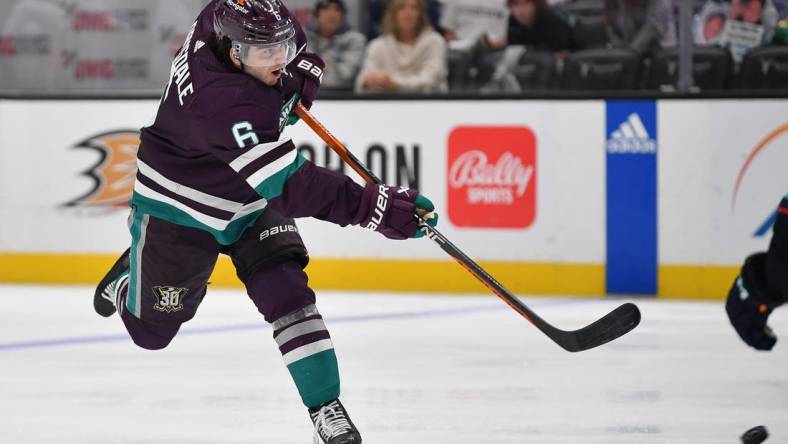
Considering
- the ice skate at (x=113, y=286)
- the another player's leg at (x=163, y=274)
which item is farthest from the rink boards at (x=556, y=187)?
the another player's leg at (x=163, y=274)

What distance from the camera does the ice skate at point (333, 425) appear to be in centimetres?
269

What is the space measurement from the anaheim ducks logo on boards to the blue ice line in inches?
55.5

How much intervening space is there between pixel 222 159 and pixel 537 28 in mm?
3521

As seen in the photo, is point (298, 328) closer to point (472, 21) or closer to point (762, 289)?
point (762, 289)

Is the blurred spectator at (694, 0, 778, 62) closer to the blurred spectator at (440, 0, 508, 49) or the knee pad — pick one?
the blurred spectator at (440, 0, 508, 49)

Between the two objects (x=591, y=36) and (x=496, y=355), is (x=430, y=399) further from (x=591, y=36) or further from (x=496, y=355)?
(x=591, y=36)

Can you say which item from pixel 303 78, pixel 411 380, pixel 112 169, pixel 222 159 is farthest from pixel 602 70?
pixel 222 159

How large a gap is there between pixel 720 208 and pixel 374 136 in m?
1.60

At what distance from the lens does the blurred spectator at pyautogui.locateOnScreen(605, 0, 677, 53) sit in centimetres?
579

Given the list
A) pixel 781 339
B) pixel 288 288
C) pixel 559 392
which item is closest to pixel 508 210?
pixel 781 339

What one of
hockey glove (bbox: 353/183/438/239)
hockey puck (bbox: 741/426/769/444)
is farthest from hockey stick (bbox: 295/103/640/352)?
hockey puck (bbox: 741/426/769/444)

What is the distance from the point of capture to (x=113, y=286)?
3.40 m

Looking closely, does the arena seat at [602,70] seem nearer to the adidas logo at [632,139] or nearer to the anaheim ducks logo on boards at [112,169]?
the adidas logo at [632,139]

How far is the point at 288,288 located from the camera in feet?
9.26
